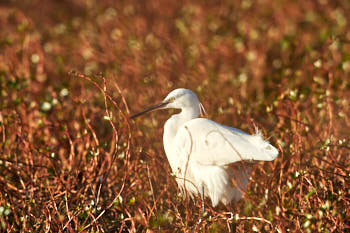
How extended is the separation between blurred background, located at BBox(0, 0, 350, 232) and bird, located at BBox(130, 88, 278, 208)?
11cm

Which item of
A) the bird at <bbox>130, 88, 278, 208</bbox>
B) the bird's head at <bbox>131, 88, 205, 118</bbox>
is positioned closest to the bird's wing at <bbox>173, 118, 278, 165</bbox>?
the bird at <bbox>130, 88, 278, 208</bbox>

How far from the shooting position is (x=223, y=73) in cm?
564

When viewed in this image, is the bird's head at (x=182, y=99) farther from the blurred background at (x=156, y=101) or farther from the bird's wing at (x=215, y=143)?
the blurred background at (x=156, y=101)

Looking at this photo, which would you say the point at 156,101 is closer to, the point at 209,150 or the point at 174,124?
the point at 174,124

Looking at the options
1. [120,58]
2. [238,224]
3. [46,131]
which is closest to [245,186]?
[238,224]

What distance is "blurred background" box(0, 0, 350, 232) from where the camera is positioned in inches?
104

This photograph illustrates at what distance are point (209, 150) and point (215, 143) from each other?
0.05 metres

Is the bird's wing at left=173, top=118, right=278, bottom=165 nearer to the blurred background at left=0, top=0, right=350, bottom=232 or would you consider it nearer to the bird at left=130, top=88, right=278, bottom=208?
the bird at left=130, top=88, right=278, bottom=208

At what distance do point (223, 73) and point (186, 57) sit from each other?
1.56 feet

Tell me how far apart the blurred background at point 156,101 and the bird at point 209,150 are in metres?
0.11

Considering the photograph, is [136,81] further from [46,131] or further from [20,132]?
[20,132]

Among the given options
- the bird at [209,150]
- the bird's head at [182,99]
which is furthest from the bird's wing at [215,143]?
the bird's head at [182,99]

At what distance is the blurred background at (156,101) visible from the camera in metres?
2.63

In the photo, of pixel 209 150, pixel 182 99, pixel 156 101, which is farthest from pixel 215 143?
pixel 156 101
